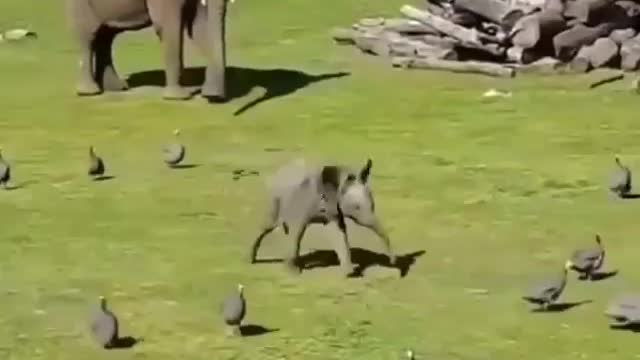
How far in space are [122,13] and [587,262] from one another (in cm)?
690

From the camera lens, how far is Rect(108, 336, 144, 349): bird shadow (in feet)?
28.7

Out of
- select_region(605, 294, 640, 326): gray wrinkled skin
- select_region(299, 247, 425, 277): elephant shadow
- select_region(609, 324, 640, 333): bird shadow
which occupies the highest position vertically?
select_region(605, 294, 640, 326): gray wrinkled skin

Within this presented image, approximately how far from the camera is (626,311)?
8812 mm

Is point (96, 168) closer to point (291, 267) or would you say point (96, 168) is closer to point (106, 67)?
point (291, 267)

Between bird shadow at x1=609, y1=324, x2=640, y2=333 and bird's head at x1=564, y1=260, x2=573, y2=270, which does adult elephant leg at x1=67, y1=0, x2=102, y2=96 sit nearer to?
bird's head at x1=564, y1=260, x2=573, y2=270

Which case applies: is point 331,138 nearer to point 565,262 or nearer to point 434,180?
point 434,180

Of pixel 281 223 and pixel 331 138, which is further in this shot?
pixel 331 138

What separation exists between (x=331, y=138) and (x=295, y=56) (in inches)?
171

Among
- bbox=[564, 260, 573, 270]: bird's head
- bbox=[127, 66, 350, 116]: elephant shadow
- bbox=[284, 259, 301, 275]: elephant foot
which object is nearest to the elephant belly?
bbox=[127, 66, 350, 116]: elephant shadow

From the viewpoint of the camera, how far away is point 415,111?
1517 cm

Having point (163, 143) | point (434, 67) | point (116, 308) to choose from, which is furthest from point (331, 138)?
point (116, 308)

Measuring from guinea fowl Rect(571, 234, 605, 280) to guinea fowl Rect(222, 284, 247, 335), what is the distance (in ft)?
6.46

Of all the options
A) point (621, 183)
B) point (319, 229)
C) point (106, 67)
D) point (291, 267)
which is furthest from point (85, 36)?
point (291, 267)

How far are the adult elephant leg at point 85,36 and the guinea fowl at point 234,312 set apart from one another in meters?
7.30
